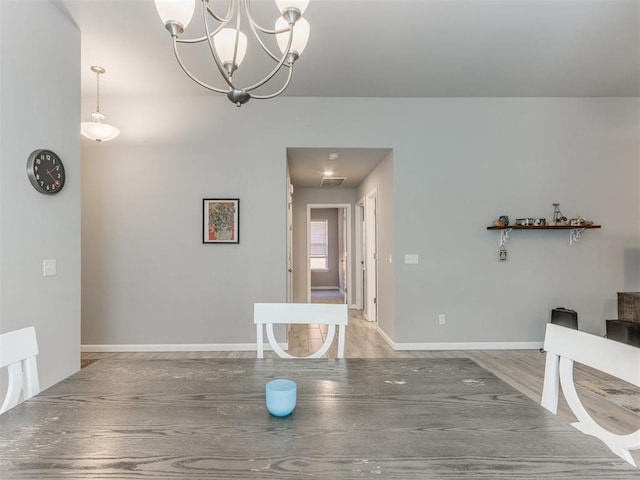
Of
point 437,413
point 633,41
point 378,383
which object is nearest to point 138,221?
point 378,383

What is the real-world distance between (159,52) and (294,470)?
3318 millimetres

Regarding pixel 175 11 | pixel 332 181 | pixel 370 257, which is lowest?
pixel 370 257

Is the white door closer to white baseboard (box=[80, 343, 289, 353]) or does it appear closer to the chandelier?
white baseboard (box=[80, 343, 289, 353])

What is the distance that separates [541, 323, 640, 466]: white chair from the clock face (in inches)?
113

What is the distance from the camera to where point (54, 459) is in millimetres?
702

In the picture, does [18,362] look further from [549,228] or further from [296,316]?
[549,228]

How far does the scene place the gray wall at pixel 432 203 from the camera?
3.69m

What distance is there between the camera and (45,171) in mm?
2164

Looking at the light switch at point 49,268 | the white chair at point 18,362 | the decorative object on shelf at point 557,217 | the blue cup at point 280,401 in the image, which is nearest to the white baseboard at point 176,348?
the light switch at point 49,268

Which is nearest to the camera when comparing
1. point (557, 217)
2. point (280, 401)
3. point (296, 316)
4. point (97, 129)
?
point (280, 401)

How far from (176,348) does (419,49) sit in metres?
3.83

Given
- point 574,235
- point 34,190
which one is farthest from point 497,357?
point 34,190

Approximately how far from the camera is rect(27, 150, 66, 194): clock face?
2.07 m

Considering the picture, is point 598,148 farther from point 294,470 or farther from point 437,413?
point 294,470
